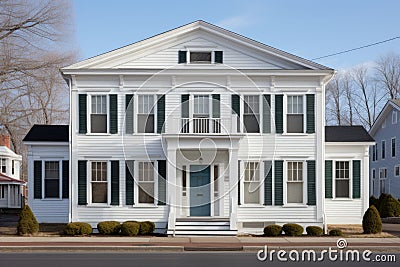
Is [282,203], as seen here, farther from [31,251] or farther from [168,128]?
[31,251]

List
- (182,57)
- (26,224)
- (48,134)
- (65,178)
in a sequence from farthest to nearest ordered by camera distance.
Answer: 1. (48,134)
2. (65,178)
3. (182,57)
4. (26,224)

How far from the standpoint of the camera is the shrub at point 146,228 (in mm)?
26688

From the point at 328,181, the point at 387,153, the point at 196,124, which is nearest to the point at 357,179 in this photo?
the point at 328,181

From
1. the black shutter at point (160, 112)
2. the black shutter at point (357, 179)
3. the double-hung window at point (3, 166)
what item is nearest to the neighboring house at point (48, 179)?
the black shutter at point (160, 112)

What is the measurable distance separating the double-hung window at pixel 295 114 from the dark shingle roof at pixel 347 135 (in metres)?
2.63

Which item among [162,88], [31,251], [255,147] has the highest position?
[162,88]

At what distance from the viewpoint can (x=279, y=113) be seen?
28047 millimetres

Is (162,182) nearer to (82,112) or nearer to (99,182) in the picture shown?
(99,182)

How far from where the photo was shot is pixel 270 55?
28281 mm

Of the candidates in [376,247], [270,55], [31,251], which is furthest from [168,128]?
[376,247]

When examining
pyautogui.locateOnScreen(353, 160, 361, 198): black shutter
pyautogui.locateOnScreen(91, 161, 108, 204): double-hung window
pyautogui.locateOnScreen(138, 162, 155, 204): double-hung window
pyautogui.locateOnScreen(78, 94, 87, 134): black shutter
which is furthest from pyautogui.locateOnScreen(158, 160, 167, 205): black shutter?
pyautogui.locateOnScreen(353, 160, 361, 198): black shutter

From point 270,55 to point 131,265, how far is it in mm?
14565

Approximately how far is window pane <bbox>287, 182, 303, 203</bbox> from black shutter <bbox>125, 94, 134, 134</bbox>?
7.83 meters

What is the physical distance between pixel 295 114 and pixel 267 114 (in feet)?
4.42
